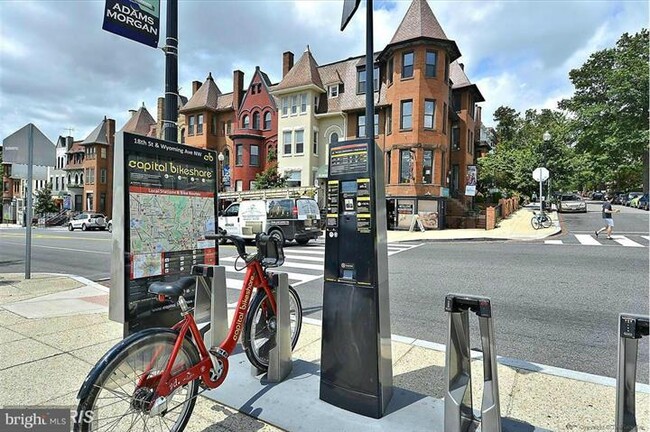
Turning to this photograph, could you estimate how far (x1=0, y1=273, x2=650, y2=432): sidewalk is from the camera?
9.75ft

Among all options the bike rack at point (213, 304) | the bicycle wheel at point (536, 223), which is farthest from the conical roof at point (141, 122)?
the bike rack at point (213, 304)

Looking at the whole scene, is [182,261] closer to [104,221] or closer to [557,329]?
[557,329]

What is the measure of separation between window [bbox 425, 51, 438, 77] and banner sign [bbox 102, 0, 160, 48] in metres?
22.6

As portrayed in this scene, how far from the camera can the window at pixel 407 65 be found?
24.6m

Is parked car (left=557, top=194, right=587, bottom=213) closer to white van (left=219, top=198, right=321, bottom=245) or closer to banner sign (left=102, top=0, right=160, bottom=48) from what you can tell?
white van (left=219, top=198, right=321, bottom=245)

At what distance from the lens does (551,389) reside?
347 cm

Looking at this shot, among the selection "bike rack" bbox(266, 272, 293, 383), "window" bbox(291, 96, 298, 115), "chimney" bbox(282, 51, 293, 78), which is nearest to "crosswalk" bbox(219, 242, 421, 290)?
"bike rack" bbox(266, 272, 293, 383)

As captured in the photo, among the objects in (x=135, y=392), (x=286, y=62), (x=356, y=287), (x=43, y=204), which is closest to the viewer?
Result: (x=135, y=392)

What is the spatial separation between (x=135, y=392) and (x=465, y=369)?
87.0 inches

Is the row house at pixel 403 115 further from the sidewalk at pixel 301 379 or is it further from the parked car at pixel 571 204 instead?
the sidewalk at pixel 301 379

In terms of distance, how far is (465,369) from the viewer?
8.66 ft

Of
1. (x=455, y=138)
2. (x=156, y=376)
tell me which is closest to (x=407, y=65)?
(x=455, y=138)

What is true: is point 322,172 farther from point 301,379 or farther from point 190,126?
point 301,379

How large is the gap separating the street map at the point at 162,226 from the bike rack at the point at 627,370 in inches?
146
